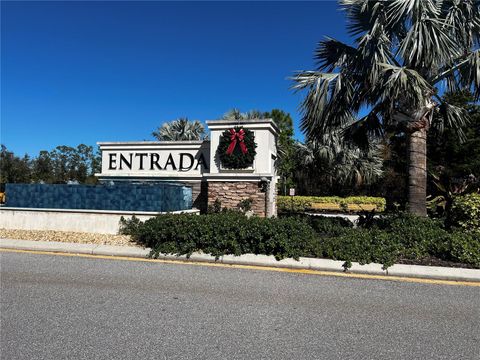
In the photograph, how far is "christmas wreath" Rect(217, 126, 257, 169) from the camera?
11.3 m

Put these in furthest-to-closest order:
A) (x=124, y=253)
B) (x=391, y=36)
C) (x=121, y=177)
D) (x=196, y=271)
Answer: (x=121, y=177)
(x=391, y=36)
(x=124, y=253)
(x=196, y=271)

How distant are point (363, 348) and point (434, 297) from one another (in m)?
1.97

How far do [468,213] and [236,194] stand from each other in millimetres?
6738

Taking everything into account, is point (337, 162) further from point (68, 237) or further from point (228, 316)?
point (228, 316)

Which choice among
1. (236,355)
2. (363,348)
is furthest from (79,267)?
A: (363,348)

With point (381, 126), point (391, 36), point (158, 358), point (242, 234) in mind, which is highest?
point (391, 36)

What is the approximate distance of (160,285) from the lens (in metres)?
4.70

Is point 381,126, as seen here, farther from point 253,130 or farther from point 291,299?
point 291,299

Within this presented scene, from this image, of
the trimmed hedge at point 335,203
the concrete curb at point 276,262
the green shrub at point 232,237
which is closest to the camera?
the concrete curb at point 276,262

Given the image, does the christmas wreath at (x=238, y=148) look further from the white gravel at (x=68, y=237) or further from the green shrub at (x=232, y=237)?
the green shrub at (x=232, y=237)

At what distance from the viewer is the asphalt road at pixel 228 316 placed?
292cm

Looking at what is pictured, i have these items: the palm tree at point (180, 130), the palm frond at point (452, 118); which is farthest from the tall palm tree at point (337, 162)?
the palm frond at point (452, 118)

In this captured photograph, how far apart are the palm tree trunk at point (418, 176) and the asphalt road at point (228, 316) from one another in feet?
10.9

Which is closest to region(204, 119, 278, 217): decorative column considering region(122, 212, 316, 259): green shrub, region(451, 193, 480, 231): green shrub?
region(122, 212, 316, 259): green shrub
